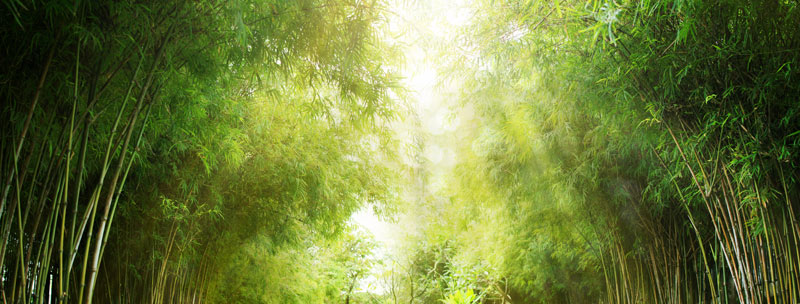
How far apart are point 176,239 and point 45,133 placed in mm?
2126

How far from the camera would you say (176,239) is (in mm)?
4031

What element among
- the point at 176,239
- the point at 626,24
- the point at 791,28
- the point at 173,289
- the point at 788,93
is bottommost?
the point at 173,289

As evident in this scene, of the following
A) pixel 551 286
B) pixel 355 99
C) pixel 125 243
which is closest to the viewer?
pixel 355 99

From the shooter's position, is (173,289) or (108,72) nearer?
(108,72)

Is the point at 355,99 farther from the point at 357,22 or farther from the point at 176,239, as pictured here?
the point at 176,239

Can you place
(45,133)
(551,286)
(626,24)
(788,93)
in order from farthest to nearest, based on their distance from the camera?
(551,286), (626,24), (788,93), (45,133)

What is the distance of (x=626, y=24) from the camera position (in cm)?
255

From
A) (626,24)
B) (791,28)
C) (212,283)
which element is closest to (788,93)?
(791,28)

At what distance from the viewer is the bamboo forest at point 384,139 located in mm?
2066

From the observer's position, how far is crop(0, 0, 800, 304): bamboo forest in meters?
2.07

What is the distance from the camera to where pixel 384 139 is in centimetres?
395

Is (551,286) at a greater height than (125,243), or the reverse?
(551,286)

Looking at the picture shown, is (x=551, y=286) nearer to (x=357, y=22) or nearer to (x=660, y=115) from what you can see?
(x=660, y=115)

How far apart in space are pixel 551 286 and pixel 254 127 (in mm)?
4635
